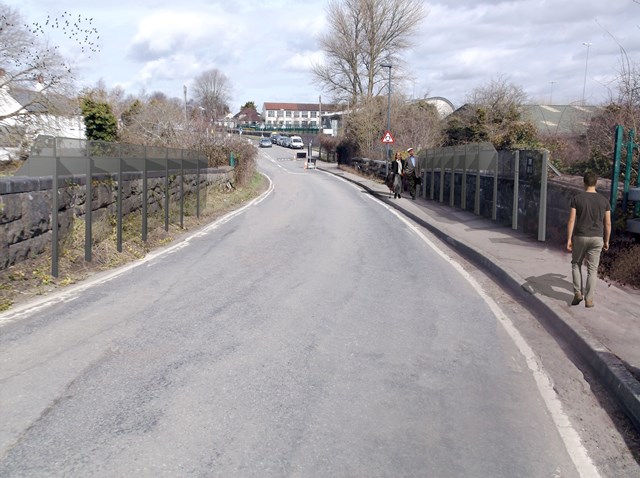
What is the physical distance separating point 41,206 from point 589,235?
7514 millimetres

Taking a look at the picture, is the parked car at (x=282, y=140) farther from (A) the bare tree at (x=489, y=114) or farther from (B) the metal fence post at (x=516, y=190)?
(B) the metal fence post at (x=516, y=190)

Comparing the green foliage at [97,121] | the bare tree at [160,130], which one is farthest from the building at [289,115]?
the bare tree at [160,130]

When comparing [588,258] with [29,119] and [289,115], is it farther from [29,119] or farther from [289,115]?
[289,115]

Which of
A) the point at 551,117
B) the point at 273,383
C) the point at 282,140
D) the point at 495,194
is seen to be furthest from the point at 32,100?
the point at 282,140

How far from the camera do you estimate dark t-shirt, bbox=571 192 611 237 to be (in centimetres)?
793

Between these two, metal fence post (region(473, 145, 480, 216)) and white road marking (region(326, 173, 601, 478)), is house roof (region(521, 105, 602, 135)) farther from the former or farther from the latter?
white road marking (region(326, 173, 601, 478))

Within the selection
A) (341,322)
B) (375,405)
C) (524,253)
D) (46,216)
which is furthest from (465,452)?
(524,253)

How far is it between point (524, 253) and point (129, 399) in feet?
30.0

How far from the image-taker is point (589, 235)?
26.0ft

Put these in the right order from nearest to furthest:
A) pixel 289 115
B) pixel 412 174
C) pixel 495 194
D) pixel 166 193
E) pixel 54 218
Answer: pixel 54 218, pixel 166 193, pixel 495 194, pixel 412 174, pixel 289 115

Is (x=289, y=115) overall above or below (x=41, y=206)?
above

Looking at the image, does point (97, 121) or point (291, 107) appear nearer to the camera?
point (97, 121)

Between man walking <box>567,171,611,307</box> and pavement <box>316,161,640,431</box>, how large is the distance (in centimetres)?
27

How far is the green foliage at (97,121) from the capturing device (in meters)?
39.1
